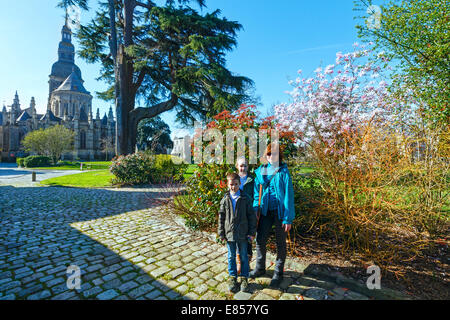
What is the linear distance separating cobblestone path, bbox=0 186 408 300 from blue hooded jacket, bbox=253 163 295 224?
96 centimetres

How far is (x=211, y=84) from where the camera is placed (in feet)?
43.4

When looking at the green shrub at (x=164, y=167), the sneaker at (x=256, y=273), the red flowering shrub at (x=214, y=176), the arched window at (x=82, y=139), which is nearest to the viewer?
the sneaker at (x=256, y=273)

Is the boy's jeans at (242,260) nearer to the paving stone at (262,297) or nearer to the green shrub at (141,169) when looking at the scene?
the paving stone at (262,297)

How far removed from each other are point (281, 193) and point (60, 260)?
377 cm

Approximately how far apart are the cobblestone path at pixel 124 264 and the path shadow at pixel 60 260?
0.04ft

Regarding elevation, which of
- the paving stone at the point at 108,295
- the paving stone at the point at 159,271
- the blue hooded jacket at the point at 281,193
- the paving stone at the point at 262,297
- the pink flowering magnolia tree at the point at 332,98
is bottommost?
the paving stone at the point at 159,271

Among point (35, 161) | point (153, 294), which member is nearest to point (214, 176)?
point (153, 294)

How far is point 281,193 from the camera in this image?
2922mm

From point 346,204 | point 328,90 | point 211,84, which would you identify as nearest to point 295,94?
point 328,90

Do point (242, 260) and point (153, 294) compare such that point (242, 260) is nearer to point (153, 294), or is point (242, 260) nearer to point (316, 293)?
point (316, 293)

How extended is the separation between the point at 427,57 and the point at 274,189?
527 centimetres

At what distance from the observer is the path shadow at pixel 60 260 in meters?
2.72

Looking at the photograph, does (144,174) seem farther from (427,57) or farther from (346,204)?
(427,57)

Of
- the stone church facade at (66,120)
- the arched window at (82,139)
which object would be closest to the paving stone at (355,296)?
the stone church facade at (66,120)
